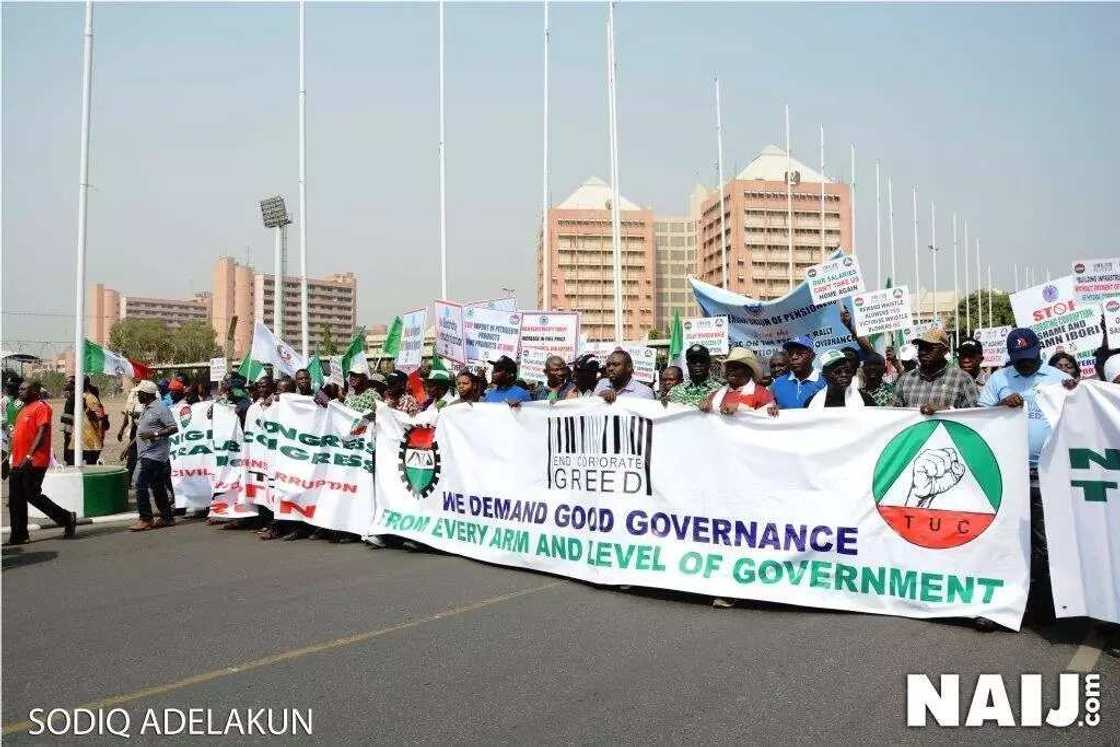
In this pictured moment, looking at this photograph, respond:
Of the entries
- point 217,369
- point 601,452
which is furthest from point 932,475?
point 217,369

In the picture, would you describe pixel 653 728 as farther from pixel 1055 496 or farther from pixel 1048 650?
pixel 1055 496

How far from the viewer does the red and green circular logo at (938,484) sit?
20.0 ft

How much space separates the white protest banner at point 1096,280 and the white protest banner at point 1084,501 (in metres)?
3.96

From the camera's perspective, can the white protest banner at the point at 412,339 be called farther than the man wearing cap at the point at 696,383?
Yes

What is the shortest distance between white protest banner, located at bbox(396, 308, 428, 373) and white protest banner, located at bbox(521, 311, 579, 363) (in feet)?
4.77

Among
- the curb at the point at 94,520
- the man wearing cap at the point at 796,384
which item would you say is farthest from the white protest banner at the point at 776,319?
the curb at the point at 94,520

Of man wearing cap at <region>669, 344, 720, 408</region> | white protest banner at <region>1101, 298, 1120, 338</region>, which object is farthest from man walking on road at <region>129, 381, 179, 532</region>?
white protest banner at <region>1101, 298, 1120, 338</region>

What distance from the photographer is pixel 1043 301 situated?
973cm

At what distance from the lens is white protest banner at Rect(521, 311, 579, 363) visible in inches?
505

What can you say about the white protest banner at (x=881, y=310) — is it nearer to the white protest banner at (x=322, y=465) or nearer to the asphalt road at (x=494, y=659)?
the asphalt road at (x=494, y=659)

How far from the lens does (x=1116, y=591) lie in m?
5.55

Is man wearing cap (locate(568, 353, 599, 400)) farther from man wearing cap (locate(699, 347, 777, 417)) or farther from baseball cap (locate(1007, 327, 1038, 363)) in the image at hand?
baseball cap (locate(1007, 327, 1038, 363))

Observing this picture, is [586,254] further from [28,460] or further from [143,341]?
[28,460]

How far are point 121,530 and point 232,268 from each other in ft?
521
